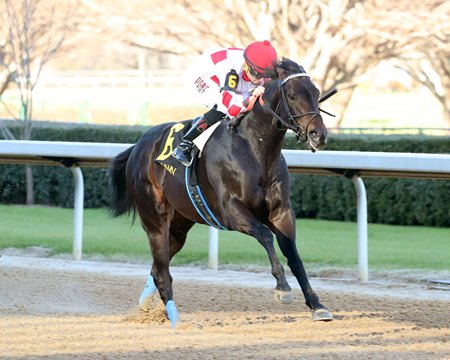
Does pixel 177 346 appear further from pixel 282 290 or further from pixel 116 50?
pixel 116 50

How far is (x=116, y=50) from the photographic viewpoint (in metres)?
40.7

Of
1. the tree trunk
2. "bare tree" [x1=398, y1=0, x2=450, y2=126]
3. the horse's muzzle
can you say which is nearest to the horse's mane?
the horse's muzzle

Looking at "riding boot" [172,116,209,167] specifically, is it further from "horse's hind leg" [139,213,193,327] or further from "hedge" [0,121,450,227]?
"hedge" [0,121,450,227]

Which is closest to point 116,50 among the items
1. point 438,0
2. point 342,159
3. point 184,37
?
point 184,37

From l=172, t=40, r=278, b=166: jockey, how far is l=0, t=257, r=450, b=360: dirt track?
105 centimetres

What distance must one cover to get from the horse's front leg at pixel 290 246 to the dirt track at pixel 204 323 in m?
0.21

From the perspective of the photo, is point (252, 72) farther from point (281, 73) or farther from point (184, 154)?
point (184, 154)

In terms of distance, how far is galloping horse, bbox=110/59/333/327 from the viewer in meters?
4.98

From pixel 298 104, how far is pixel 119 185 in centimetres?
201

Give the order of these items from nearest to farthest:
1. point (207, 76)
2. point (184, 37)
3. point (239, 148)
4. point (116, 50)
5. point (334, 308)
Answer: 1. point (239, 148)
2. point (207, 76)
3. point (334, 308)
4. point (184, 37)
5. point (116, 50)

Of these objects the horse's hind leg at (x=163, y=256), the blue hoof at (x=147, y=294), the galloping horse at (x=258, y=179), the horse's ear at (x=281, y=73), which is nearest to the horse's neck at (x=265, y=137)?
the galloping horse at (x=258, y=179)

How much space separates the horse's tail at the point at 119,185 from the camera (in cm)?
653

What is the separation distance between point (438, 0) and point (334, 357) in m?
14.4

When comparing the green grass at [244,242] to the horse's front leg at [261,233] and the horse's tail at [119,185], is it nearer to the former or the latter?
the horse's tail at [119,185]
